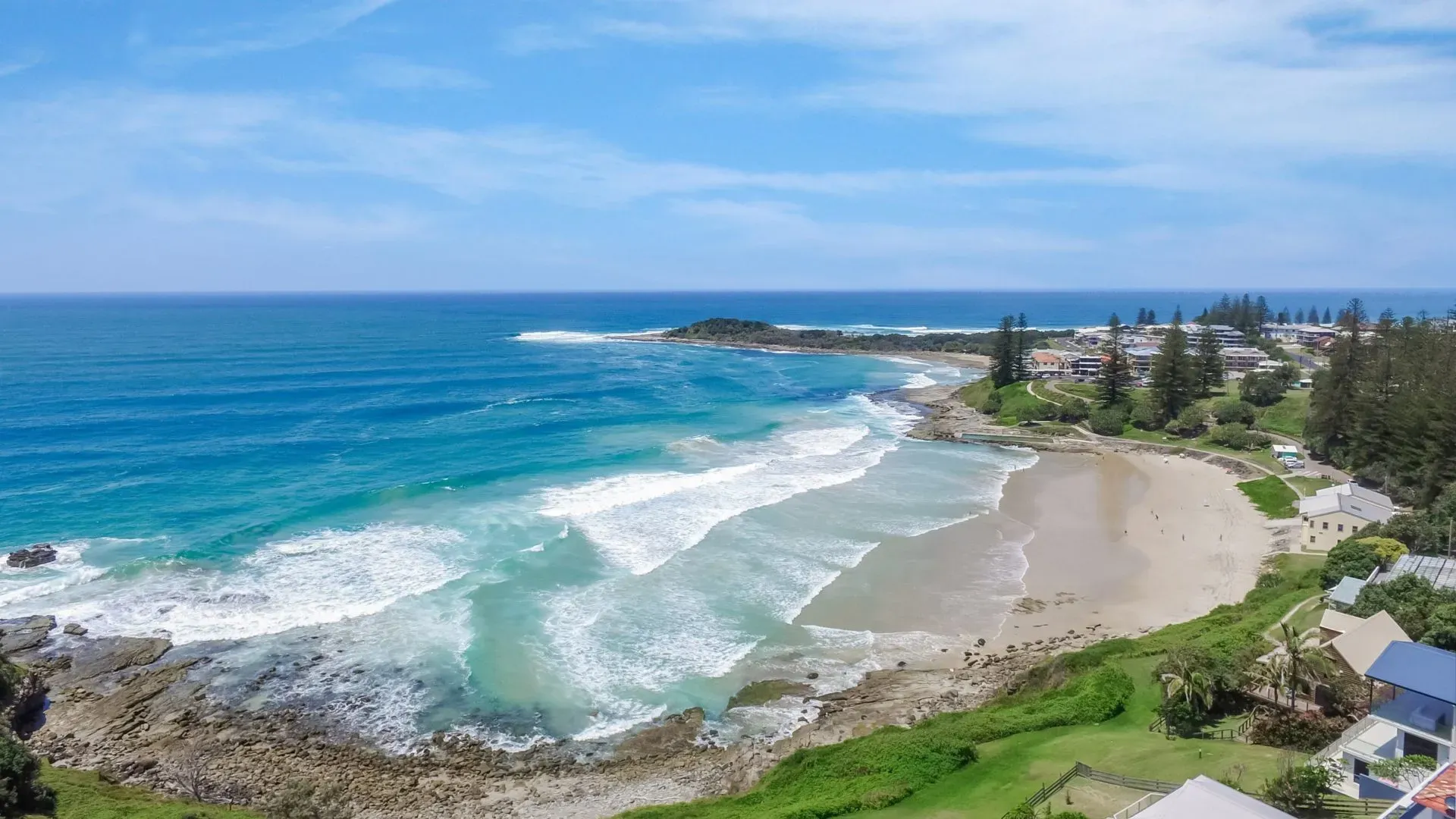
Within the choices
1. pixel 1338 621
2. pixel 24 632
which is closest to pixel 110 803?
pixel 24 632

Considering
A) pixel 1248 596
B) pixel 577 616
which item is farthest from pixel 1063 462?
pixel 577 616

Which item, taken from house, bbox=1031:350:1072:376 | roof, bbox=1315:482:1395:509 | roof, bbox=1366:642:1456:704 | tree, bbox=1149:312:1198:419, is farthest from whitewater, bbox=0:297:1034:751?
house, bbox=1031:350:1072:376

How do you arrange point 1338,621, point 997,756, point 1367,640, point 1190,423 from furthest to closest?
point 1190,423 < point 1338,621 < point 1367,640 < point 997,756

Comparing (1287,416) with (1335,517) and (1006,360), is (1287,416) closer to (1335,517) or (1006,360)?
(1006,360)

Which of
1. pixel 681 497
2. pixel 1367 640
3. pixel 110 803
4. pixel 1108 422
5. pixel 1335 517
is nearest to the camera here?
pixel 110 803

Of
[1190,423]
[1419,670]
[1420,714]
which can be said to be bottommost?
[1420,714]

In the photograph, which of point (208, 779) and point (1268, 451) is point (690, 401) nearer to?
point (1268, 451)
